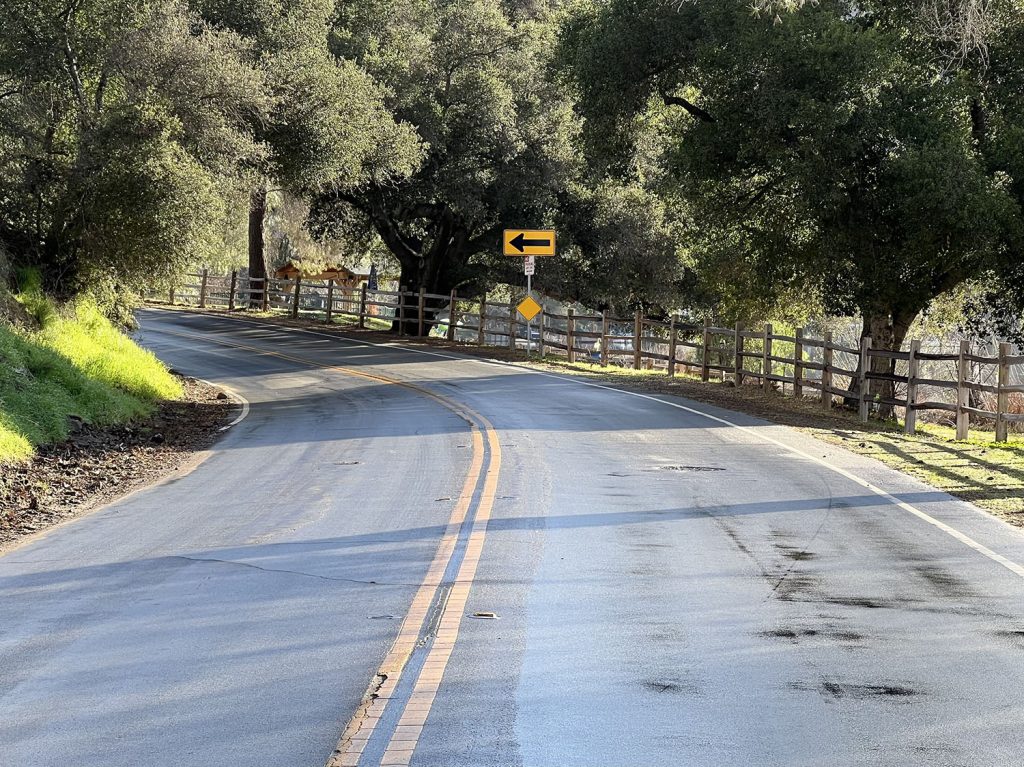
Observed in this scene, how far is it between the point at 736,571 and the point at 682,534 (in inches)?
55.5

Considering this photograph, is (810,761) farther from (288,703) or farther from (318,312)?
(318,312)

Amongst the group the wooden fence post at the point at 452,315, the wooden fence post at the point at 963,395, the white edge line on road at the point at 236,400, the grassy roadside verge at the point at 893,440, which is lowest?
the white edge line on road at the point at 236,400

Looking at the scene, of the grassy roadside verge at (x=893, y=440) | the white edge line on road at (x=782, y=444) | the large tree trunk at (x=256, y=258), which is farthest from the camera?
the large tree trunk at (x=256, y=258)

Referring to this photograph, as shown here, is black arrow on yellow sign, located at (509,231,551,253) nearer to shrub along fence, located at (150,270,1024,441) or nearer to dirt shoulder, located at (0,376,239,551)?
shrub along fence, located at (150,270,1024,441)

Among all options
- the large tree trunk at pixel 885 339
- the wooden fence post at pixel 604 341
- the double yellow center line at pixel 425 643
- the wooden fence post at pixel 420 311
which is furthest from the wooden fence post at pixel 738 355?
the double yellow center line at pixel 425 643

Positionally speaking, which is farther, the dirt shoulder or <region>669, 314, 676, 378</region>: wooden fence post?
<region>669, 314, 676, 378</region>: wooden fence post

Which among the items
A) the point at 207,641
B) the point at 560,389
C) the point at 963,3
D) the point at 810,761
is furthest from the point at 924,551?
the point at 560,389

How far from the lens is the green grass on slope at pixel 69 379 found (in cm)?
1502

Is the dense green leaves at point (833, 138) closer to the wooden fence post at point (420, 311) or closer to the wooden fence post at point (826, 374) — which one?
the wooden fence post at point (826, 374)

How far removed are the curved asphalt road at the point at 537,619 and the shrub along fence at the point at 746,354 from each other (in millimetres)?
6415

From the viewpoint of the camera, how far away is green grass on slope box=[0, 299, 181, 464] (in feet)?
49.3

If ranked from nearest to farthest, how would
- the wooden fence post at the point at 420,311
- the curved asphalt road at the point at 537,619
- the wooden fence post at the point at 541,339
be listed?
the curved asphalt road at the point at 537,619 < the wooden fence post at the point at 541,339 < the wooden fence post at the point at 420,311

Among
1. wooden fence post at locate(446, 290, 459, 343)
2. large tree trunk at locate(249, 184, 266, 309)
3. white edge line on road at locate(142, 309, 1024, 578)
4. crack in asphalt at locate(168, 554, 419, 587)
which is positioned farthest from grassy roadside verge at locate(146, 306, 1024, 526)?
large tree trunk at locate(249, 184, 266, 309)

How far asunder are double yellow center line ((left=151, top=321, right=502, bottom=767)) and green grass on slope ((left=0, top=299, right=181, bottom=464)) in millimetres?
5803
